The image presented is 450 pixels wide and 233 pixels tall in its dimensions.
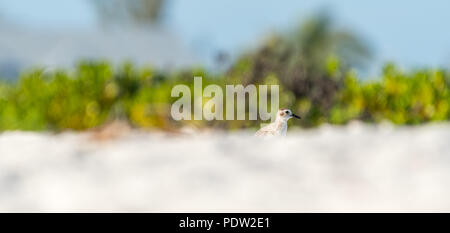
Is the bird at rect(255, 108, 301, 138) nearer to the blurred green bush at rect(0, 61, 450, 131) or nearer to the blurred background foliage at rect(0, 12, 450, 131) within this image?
the blurred background foliage at rect(0, 12, 450, 131)

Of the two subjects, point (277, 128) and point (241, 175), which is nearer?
point (241, 175)

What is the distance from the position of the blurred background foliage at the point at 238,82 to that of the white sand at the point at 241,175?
5.01 metres

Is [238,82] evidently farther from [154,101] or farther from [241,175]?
[241,175]

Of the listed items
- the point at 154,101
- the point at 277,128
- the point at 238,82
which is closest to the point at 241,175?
the point at 277,128

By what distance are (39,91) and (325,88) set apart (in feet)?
11.4

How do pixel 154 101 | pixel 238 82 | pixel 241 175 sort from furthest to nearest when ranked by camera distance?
pixel 238 82, pixel 154 101, pixel 241 175

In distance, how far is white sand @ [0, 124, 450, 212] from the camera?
7.43ft

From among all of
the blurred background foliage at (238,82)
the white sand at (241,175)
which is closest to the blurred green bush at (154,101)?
the blurred background foliage at (238,82)

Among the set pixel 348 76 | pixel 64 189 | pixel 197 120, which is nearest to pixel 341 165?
pixel 64 189

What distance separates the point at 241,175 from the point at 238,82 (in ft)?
22.1

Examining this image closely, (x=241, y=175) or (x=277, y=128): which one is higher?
(x=277, y=128)

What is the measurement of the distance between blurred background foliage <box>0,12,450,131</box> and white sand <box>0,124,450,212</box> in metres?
5.01

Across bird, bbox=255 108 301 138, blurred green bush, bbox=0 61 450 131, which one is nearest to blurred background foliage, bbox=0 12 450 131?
blurred green bush, bbox=0 61 450 131

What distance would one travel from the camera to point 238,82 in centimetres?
915
